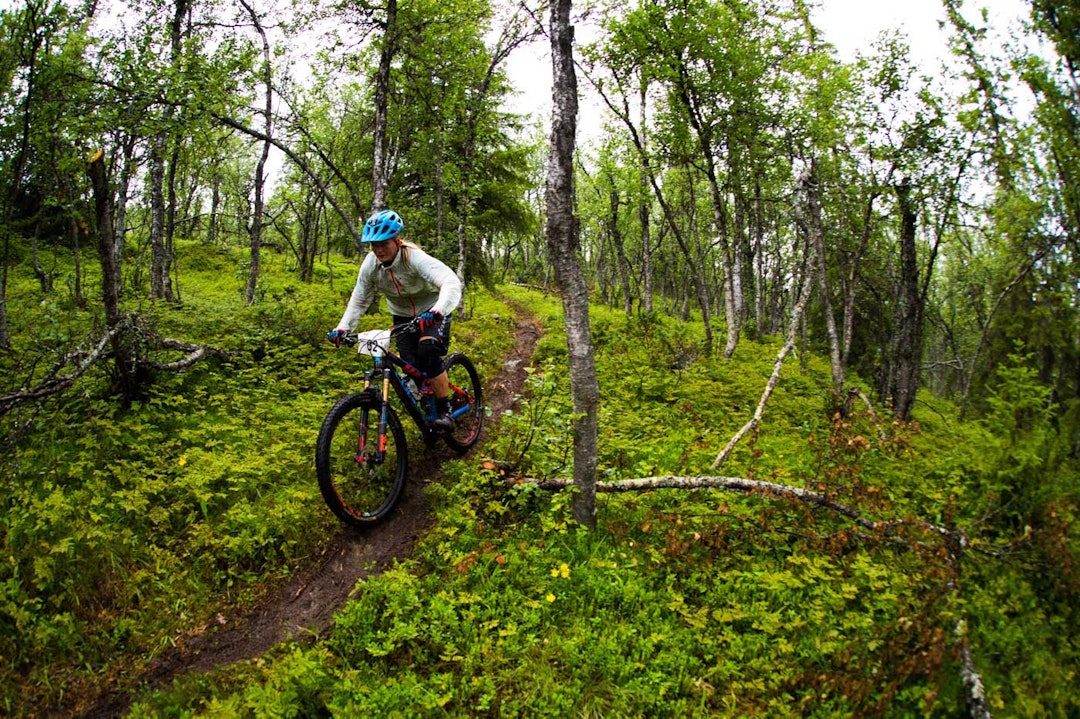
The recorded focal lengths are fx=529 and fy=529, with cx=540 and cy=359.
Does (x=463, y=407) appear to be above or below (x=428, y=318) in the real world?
Answer: below

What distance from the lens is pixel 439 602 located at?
3.96 m

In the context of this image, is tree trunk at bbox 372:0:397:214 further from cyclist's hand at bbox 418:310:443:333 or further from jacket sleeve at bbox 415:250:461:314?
cyclist's hand at bbox 418:310:443:333

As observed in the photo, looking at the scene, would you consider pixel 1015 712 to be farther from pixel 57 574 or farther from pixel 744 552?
pixel 57 574

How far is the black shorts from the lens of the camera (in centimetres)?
557

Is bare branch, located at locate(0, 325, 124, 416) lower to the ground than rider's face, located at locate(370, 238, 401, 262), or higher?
lower

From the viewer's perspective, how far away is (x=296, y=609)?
4195 mm

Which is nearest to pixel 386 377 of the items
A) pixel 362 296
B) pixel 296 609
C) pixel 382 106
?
pixel 362 296

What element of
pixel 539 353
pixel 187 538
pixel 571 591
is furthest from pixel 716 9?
pixel 187 538

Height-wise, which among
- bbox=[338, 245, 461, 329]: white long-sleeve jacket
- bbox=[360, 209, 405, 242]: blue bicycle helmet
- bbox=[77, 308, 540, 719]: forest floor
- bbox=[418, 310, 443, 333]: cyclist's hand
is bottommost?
bbox=[77, 308, 540, 719]: forest floor

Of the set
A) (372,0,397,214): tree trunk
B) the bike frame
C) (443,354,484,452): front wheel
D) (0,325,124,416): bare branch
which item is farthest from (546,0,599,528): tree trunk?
(372,0,397,214): tree trunk

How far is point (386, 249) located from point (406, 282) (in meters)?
0.47

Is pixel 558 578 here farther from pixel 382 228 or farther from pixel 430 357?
pixel 382 228

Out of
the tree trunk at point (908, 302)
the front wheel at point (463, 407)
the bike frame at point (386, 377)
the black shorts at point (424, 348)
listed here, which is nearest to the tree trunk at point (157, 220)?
the front wheel at point (463, 407)

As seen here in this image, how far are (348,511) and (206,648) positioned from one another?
137 centimetres
